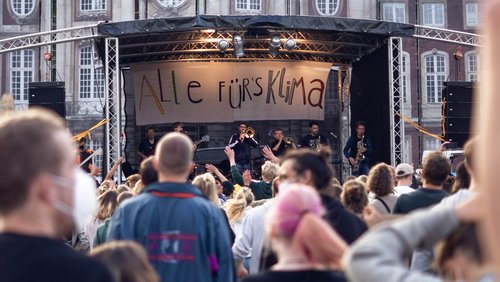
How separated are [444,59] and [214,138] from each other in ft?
88.8

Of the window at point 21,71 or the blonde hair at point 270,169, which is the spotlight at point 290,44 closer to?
the blonde hair at point 270,169

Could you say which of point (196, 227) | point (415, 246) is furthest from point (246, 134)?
point (415, 246)

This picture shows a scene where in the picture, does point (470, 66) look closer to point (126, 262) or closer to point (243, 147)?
point (243, 147)

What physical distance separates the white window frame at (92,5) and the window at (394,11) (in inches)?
615

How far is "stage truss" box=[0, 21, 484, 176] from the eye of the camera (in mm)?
16500

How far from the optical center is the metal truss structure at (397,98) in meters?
16.9

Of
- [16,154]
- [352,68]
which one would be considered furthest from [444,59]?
[16,154]

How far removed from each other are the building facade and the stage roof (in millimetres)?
20218

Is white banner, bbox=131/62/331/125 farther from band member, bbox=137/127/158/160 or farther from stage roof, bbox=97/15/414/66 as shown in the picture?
band member, bbox=137/127/158/160

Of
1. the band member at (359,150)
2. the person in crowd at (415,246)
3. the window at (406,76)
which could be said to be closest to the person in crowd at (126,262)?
the person in crowd at (415,246)

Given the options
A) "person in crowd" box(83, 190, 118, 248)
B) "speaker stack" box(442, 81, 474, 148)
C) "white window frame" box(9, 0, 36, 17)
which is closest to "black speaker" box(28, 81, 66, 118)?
"speaker stack" box(442, 81, 474, 148)

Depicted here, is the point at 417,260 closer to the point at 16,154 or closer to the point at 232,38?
the point at 16,154

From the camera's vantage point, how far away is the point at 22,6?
1736 inches

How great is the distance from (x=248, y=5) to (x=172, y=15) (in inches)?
160
